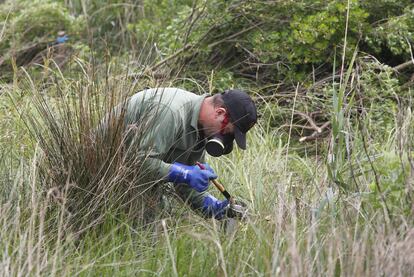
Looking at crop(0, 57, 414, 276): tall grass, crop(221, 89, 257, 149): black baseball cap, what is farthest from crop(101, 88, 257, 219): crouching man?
crop(0, 57, 414, 276): tall grass

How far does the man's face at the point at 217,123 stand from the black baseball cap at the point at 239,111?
3 centimetres

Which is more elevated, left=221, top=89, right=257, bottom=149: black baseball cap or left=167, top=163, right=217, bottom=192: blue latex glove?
left=221, top=89, right=257, bottom=149: black baseball cap

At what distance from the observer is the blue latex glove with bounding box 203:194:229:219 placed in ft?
16.7

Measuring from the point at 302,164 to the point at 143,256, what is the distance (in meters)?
1.98

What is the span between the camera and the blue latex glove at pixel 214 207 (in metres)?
5.10

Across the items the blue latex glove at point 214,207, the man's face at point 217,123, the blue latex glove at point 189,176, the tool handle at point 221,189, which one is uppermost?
the man's face at point 217,123

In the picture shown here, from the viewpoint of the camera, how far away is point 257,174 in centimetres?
563

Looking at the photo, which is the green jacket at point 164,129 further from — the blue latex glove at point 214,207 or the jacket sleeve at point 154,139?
the blue latex glove at point 214,207

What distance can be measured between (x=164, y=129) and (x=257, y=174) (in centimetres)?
111

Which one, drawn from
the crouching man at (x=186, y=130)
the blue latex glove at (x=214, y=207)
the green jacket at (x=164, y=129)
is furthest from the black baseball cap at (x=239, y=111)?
the blue latex glove at (x=214, y=207)

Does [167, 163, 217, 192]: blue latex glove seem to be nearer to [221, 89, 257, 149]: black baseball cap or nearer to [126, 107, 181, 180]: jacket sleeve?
[126, 107, 181, 180]: jacket sleeve

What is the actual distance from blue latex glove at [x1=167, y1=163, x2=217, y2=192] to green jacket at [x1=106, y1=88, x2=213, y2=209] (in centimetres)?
5

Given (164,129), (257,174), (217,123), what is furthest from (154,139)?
(257,174)

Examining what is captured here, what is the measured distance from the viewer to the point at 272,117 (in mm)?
7098
